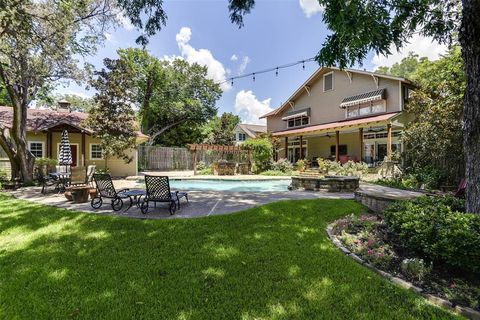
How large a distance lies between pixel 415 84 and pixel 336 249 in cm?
1728

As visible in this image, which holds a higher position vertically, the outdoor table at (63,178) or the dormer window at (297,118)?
the dormer window at (297,118)

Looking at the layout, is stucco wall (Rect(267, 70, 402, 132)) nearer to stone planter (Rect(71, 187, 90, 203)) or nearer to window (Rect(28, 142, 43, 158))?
stone planter (Rect(71, 187, 90, 203))

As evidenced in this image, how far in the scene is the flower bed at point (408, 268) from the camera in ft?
10.7

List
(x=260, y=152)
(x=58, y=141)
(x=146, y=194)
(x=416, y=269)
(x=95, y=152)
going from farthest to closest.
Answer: (x=260, y=152), (x=95, y=152), (x=58, y=141), (x=146, y=194), (x=416, y=269)

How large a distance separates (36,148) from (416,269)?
831 inches

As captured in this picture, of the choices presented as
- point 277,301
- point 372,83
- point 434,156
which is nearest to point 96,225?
point 277,301

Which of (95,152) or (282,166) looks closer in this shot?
(95,152)

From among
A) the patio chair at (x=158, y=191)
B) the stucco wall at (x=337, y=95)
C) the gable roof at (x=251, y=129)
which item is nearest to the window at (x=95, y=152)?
the patio chair at (x=158, y=191)

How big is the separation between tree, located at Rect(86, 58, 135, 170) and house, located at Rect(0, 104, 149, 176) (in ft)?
3.49

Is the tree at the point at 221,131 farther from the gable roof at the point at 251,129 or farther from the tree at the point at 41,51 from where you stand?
the tree at the point at 41,51

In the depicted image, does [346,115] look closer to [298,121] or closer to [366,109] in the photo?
[366,109]

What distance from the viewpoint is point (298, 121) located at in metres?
26.6

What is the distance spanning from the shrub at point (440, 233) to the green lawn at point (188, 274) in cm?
88

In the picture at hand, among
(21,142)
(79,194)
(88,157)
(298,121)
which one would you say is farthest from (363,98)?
(21,142)
